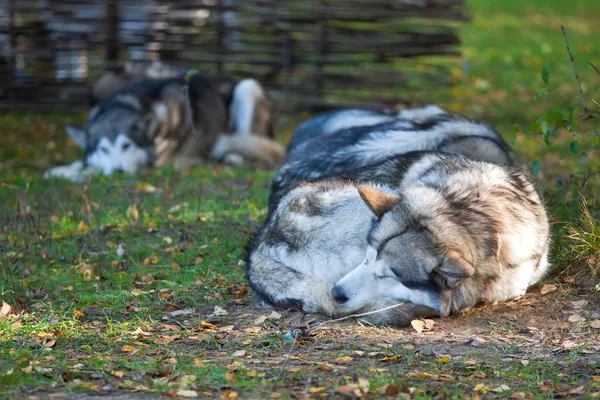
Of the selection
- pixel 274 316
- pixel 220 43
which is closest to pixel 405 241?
pixel 274 316

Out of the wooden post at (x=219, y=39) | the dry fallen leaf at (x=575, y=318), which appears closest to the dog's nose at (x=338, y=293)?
the dry fallen leaf at (x=575, y=318)

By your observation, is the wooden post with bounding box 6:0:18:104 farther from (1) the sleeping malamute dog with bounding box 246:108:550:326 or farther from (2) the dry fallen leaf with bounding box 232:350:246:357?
(2) the dry fallen leaf with bounding box 232:350:246:357

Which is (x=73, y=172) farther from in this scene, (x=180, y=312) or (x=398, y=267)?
(x=398, y=267)

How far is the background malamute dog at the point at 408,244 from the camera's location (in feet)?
15.1

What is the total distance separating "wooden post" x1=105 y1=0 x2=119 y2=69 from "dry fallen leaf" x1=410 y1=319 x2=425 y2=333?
10105mm

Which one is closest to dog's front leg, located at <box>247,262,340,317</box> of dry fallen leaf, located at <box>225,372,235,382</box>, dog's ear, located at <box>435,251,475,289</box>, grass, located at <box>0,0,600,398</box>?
grass, located at <box>0,0,600,398</box>

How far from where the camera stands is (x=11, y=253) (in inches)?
249

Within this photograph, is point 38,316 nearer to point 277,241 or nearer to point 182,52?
point 277,241

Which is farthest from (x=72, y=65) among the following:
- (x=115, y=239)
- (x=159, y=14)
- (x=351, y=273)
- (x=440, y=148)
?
(x=351, y=273)

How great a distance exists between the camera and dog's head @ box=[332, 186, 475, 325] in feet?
14.9

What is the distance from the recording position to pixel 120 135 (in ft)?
35.3

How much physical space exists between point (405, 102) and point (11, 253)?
829 cm

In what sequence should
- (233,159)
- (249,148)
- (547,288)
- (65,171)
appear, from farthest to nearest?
(249,148) → (233,159) → (65,171) → (547,288)

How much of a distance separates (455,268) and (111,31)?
1044 cm
